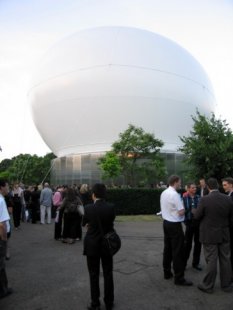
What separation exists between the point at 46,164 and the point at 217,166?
42.0 m

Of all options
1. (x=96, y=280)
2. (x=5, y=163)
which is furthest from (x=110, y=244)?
(x=5, y=163)

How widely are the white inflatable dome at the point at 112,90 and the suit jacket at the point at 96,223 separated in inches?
1172

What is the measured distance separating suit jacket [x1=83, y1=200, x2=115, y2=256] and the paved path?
2.94ft

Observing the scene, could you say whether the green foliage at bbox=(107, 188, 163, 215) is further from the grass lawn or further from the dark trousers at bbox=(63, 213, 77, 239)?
the dark trousers at bbox=(63, 213, 77, 239)

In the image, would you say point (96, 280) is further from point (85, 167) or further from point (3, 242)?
point (85, 167)

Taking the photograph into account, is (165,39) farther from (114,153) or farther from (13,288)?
(13,288)

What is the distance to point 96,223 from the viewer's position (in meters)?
4.30

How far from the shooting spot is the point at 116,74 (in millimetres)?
34469

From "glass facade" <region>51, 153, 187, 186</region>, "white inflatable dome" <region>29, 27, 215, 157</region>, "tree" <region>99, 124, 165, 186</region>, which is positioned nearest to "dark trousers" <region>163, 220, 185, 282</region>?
"tree" <region>99, 124, 165, 186</region>

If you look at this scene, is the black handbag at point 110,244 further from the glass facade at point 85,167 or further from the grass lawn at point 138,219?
the glass facade at point 85,167

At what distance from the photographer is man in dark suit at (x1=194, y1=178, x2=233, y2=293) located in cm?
512

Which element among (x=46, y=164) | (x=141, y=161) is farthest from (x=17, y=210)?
(x=46, y=164)

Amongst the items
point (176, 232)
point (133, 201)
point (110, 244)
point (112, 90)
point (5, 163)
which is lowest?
point (133, 201)

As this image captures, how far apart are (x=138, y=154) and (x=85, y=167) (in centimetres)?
936
